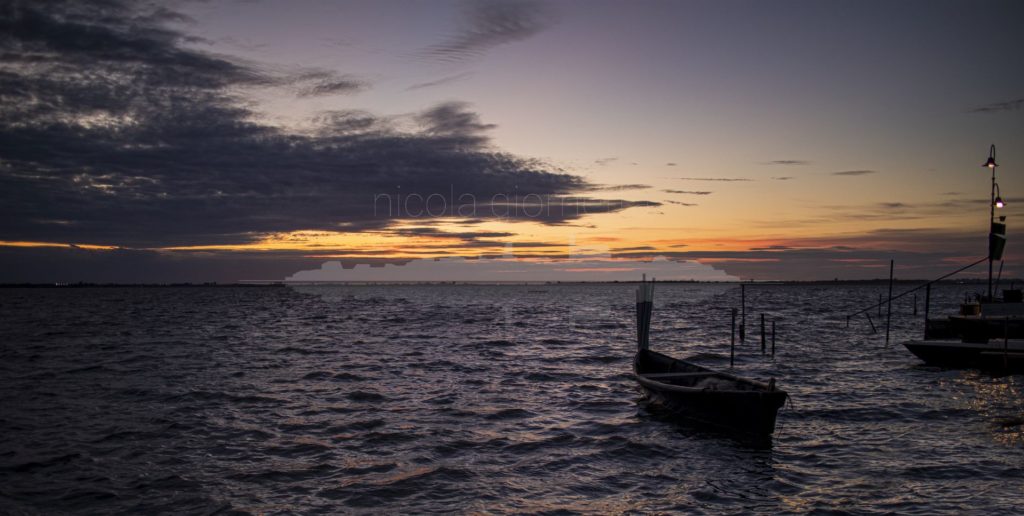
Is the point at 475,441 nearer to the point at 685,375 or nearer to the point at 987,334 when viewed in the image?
the point at 685,375

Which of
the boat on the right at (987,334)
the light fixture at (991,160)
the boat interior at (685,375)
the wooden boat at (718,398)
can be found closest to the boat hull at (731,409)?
the wooden boat at (718,398)

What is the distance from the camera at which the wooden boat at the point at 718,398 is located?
1673cm

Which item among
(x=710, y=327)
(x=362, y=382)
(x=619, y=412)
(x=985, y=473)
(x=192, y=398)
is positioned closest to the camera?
(x=985, y=473)

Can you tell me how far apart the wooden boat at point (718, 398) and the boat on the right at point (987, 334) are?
1549 centimetres

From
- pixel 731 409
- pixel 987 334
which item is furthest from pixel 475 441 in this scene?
pixel 987 334

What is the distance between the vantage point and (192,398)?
2412 cm

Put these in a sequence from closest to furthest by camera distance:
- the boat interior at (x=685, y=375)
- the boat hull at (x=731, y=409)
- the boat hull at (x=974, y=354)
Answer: the boat hull at (x=731, y=409), the boat interior at (x=685, y=375), the boat hull at (x=974, y=354)

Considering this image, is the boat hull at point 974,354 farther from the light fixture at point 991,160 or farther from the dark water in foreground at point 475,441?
the light fixture at point 991,160

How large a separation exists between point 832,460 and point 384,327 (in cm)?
5411

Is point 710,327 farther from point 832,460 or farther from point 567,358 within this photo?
point 832,460

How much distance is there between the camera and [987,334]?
32.9 metres

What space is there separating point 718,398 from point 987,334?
24.2 m

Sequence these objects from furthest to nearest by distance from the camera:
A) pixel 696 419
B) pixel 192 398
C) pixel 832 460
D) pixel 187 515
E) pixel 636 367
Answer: pixel 636 367
pixel 192 398
pixel 696 419
pixel 832 460
pixel 187 515

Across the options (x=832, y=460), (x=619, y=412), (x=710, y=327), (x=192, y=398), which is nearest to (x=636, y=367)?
(x=619, y=412)
